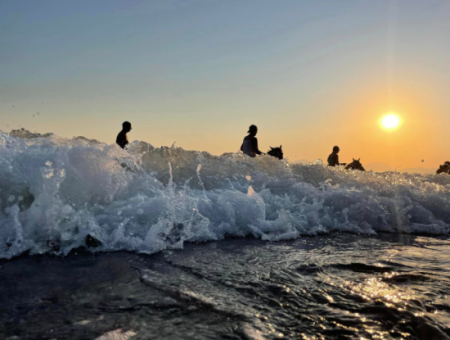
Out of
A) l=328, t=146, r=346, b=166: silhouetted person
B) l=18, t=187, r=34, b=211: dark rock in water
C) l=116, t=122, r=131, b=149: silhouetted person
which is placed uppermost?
l=328, t=146, r=346, b=166: silhouetted person

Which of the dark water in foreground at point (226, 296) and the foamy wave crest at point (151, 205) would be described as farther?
the foamy wave crest at point (151, 205)

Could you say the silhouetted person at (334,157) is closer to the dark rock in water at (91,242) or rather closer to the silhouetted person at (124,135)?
the silhouetted person at (124,135)

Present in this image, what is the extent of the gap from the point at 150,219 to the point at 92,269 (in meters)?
1.36

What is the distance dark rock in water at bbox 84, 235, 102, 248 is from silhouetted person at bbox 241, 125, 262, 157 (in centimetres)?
604

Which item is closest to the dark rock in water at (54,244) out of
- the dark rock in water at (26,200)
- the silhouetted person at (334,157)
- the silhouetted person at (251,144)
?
the dark rock in water at (26,200)

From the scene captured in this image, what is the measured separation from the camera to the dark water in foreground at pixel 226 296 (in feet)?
6.25

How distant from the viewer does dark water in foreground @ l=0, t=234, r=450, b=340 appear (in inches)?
75.0

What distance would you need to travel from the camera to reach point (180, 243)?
3828mm

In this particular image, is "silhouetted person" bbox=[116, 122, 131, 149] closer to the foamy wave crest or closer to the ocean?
the foamy wave crest

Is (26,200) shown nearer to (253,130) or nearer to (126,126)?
(126,126)

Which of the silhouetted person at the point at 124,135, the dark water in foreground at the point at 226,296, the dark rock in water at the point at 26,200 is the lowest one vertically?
the dark water in foreground at the point at 226,296

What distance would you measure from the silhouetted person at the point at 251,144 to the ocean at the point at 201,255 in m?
2.50

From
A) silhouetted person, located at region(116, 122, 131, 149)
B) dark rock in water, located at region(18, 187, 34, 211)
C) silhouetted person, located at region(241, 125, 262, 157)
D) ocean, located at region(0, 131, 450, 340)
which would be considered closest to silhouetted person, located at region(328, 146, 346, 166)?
silhouetted person, located at region(241, 125, 262, 157)

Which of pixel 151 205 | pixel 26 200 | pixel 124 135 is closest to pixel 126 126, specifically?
pixel 124 135
